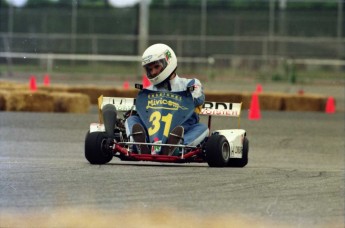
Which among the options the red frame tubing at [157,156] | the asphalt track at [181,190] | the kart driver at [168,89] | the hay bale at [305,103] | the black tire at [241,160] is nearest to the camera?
the asphalt track at [181,190]

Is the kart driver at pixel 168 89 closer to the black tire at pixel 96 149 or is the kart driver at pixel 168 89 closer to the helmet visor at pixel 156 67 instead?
the helmet visor at pixel 156 67

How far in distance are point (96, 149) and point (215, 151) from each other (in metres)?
1.12

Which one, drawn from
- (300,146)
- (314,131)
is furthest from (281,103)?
(300,146)

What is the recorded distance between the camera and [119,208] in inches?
291

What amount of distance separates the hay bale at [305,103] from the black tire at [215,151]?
14.3 metres

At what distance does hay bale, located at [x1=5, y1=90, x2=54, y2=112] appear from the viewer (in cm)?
2150

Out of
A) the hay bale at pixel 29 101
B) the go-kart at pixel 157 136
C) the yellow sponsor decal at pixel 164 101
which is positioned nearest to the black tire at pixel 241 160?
the go-kart at pixel 157 136

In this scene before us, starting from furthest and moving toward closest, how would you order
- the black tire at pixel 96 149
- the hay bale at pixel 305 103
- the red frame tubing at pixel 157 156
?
the hay bale at pixel 305 103
the black tire at pixel 96 149
the red frame tubing at pixel 157 156

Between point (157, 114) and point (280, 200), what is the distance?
10.7ft

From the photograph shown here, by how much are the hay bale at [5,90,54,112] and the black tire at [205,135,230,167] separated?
10.9 metres

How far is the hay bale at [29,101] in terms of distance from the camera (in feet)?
70.5

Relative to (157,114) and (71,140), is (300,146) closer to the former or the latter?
(71,140)

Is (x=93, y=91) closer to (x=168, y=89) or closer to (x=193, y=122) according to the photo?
(x=168, y=89)

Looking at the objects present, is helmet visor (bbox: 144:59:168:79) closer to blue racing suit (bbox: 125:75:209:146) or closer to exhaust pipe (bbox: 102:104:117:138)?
blue racing suit (bbox: 125:75:209:146)
